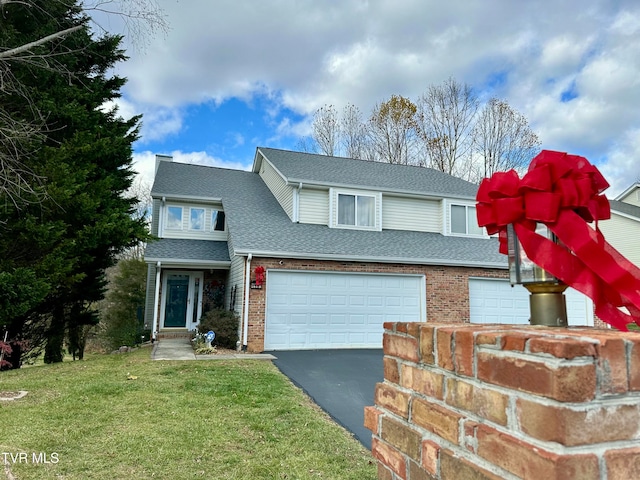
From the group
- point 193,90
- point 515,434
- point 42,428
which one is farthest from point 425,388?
point 193,90

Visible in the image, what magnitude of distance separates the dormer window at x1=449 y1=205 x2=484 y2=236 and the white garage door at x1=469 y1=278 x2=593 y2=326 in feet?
9.86

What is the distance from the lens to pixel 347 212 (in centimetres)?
1430

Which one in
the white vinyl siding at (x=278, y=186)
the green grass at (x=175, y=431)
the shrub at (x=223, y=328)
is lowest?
the green grass at (x=175, y=431)

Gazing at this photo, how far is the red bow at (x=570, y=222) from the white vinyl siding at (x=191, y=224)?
14.1 m

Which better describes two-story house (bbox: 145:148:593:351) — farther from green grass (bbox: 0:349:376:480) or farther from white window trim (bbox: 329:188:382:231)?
green grass (bbox: 0:349:376:480)

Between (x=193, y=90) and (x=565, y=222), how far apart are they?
15.6m

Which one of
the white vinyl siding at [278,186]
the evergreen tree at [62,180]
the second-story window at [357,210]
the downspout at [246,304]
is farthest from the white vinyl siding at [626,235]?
the evergreen tree at [62,180]

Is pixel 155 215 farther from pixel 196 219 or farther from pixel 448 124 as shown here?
pixel 448 124

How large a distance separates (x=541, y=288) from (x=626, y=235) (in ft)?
81.6

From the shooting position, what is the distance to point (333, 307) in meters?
11.3

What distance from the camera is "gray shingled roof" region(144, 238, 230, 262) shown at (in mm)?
12602

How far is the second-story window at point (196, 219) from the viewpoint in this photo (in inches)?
582

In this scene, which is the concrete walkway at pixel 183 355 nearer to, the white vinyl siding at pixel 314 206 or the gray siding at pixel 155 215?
the gray siding at pixel 155 215

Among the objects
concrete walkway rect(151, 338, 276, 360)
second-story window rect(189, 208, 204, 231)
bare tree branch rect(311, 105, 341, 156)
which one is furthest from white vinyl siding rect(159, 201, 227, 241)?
bare tree branch rect(311, 105, 341, 156)
